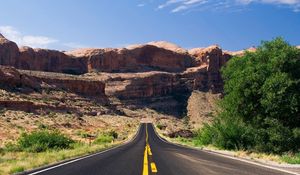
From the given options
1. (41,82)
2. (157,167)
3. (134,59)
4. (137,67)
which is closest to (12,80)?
(41,82)

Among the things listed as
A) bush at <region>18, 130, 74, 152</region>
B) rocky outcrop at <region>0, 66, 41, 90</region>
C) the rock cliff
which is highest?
the rock cliff

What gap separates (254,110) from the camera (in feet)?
90.6


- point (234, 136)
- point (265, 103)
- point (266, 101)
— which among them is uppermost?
point (266, 101)

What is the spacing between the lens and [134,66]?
190 meters

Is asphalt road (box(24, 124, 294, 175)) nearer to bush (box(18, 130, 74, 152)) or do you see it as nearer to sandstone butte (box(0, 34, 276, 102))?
bush (box(18, 130, 74, 152))

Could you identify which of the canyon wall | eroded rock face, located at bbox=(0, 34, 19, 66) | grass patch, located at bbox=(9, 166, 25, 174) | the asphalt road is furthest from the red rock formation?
grass patch, located at bbox=(9, 166, 25, 174)

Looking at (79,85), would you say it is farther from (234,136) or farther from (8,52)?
(234,136)

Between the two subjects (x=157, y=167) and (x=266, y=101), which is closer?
(x=157, y=167)

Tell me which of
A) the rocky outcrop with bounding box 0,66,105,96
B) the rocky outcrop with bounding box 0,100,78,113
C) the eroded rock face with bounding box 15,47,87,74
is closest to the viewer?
the rocky outcrop with bounding box 0,100,78,113

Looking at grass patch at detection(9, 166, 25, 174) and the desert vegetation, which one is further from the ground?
the desert vegetation

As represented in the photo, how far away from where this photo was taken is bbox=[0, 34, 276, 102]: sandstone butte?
16462 centimetres

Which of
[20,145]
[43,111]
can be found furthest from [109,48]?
[20,145]

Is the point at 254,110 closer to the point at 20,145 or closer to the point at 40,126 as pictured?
the point at 20,145

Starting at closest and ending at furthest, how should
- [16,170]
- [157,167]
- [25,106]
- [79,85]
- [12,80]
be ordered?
[16,170] → [157,167] → [25,106] → [12,80] → [79,85]
